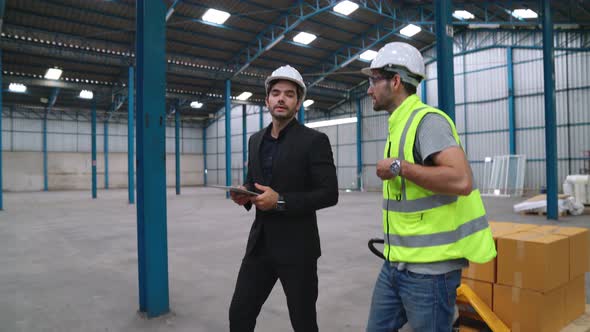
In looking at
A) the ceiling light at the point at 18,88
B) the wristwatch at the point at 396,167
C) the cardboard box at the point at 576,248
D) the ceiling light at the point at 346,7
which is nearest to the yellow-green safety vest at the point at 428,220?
the wristwatch at the point at 396,167

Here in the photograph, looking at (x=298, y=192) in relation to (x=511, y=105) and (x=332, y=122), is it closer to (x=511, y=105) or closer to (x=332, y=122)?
(x=511, y=105)

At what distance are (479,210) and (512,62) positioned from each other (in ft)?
77.2

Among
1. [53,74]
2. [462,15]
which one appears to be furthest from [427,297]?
[53,74]

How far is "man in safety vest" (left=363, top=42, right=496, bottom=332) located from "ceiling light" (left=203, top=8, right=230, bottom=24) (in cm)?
1653

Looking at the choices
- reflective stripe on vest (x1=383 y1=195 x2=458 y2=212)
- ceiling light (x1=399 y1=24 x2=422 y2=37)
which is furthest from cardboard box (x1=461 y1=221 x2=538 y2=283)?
ceiling light (x1=399 y1=24 x2=422 y2=37)

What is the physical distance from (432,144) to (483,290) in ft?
7.51

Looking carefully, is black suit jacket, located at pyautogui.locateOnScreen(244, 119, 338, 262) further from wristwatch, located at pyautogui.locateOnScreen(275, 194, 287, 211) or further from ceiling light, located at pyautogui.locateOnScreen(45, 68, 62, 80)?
ceiling light, located at pyautogui.locateOnScreen(45, 68, 62, 80)

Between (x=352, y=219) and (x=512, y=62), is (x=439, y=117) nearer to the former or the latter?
(x=352, y=219)

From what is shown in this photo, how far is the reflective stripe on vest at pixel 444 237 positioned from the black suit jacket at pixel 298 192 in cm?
59

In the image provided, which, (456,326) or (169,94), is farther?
(169,94)

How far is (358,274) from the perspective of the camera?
575 cm

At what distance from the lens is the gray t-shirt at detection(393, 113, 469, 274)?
1.73 m

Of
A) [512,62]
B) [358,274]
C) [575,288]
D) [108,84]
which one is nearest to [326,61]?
[512,62]

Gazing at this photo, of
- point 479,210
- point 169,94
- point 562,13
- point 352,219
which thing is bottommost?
point 352,219
